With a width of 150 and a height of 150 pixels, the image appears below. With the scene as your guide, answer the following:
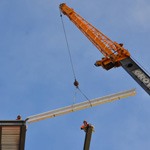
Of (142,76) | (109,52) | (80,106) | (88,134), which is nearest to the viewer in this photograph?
(88,134)

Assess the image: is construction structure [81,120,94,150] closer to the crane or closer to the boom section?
the crane

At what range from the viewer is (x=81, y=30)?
58.2 metres

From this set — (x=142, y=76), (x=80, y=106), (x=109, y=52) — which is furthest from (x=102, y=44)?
(x=80, y=106)

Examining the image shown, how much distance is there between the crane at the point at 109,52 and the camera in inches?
1703

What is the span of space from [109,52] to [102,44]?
2.42m

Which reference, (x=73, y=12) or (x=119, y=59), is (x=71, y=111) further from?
(x=73, y=12)

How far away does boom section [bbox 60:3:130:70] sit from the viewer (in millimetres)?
49959

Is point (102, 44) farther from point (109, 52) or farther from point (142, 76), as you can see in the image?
point (142, 76)

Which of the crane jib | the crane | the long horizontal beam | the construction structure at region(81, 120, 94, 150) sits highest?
the crane

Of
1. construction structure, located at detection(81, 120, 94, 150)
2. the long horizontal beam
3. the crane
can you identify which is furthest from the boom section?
construction structure, located at detection(81, 120, 94, 150)

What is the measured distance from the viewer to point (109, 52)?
5119 centimetres

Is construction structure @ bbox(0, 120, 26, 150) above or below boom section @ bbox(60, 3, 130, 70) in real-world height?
below

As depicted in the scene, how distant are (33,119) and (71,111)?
4923 millimetres

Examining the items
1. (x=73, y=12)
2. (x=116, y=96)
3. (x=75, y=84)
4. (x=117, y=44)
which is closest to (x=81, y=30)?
(x=73, y=12)
